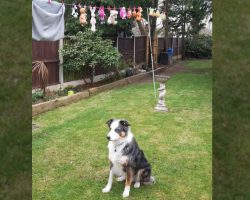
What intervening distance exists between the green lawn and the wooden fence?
1.35 m

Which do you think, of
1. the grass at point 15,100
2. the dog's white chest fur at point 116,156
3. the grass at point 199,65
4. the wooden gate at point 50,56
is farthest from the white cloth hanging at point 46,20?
the grass at point 199,65

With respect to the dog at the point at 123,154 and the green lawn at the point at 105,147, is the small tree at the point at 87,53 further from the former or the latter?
the dog at the point at 123,154

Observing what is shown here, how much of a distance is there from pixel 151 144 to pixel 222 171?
14.2 ft

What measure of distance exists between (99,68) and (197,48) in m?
13.8

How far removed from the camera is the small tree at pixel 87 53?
1011 centimetres

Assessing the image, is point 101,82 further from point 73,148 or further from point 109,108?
point 73,148

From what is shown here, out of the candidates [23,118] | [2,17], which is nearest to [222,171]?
[23,118]

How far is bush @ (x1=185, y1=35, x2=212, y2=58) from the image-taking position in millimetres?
24234

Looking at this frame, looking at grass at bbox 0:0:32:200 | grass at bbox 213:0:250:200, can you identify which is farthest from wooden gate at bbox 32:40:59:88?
grass at bbox 213:0:250:200

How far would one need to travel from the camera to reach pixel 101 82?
11.8m

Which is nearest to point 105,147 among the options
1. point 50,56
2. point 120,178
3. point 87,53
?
point 120,178

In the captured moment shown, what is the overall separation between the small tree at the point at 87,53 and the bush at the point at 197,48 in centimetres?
1422

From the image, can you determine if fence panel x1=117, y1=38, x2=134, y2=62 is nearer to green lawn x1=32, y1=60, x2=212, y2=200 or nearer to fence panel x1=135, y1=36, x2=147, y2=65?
fence panel x1=135, y1=36, x2=147, y2=65

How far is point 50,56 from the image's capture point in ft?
32.4
